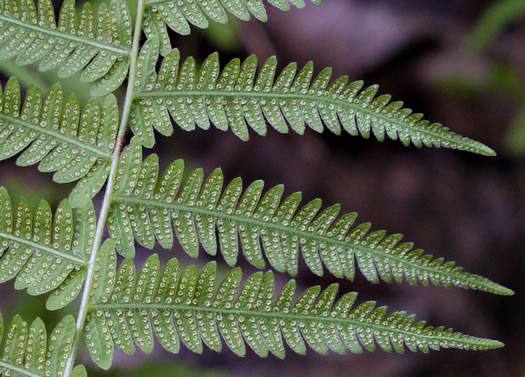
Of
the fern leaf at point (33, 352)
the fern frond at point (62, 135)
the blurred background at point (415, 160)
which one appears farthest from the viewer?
the blurred background at point (415, 160)

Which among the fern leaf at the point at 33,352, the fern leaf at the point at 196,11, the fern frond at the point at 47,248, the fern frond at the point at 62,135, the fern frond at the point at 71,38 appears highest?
the fern leaf at the point at 196,11

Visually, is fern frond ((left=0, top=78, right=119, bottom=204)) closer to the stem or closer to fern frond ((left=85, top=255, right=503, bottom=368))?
the stem

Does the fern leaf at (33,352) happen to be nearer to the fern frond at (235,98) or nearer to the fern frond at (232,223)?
the fern frond at (232,223)

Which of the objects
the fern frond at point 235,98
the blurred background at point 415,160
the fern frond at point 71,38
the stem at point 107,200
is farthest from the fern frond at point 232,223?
the blurred background at point 415,160

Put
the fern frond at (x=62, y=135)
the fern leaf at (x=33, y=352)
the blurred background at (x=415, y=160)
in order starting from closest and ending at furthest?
the fern leaf at (x=33, y=352) → the fern frond at (x=62, y=135) → the blurred background at (x=415, y=160)

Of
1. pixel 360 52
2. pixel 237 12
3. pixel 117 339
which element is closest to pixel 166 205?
pixel 117 339

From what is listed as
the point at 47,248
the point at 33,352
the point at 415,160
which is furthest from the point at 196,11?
the point at 415,160

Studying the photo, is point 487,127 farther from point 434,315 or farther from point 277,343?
point 277,343

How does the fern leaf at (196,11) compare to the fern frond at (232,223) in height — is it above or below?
above
